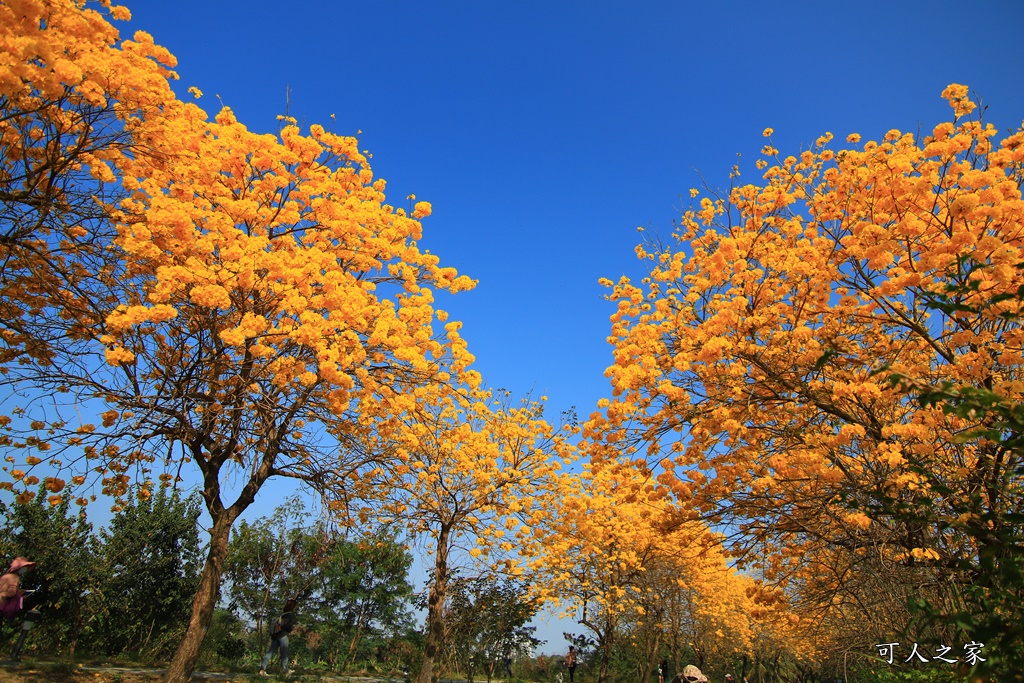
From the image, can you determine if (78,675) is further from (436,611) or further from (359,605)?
(359,605)

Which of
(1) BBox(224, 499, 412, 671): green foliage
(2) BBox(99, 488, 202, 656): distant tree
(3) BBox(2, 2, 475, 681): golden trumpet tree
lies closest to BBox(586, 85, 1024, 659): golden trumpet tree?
(3) BBox(2, 2, 475, 681): golden trumpet tree

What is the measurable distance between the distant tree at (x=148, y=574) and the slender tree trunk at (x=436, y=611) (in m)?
7.05

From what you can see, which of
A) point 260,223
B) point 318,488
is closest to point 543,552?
point 318,488

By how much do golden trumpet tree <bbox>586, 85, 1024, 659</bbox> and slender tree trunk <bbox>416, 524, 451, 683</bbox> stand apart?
5.42m

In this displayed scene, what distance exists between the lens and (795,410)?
627 centimetres

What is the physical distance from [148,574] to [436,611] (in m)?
10.4

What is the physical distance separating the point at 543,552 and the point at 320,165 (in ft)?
36.1

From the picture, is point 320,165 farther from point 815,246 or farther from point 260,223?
point 815,246

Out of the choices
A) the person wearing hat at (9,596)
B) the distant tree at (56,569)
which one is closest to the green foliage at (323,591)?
the distant tree at (56,569)

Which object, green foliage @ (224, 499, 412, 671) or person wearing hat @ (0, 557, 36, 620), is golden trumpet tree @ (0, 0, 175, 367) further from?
green foliage @ (224, 499, 412, 671)

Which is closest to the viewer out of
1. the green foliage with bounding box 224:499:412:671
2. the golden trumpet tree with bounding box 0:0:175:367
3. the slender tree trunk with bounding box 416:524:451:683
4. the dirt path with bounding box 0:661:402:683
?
the golden trumpet tree with bounding box 0:0:175:367

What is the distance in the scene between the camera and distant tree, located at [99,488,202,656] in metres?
14.8

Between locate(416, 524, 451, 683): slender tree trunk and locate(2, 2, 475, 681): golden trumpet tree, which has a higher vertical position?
→ locate(2, 2, 475, 681): golden trumpet tree

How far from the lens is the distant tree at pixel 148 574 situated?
14.8 metres
